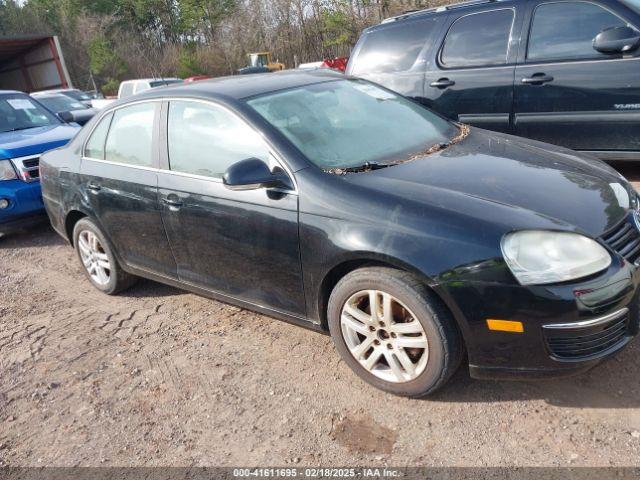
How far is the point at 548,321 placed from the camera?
Answer: 7.85ft

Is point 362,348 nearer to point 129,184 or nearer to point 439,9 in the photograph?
point 129,184

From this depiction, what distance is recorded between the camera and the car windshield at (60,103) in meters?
15.1

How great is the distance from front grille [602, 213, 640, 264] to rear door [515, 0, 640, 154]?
2.77m

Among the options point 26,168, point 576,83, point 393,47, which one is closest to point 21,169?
point 26,168

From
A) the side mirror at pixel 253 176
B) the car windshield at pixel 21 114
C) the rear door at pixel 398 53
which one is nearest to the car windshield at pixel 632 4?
the rear door at pixel 398 53

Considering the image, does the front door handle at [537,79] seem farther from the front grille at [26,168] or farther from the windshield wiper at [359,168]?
the front grille at [26,168]

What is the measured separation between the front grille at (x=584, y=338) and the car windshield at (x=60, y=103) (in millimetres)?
15213

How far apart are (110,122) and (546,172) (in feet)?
10.1

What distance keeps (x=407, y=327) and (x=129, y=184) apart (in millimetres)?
2232

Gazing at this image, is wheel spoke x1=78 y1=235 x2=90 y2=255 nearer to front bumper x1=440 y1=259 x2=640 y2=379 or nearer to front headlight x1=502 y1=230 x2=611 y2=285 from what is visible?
front bumper x1=440 y1=259 x2=640 y2=379

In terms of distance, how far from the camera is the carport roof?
26.3 meters

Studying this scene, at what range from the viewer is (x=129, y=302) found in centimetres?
443

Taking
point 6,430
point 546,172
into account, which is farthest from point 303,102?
point 6,430

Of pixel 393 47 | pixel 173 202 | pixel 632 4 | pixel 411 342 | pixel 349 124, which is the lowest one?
pixel 411 342
